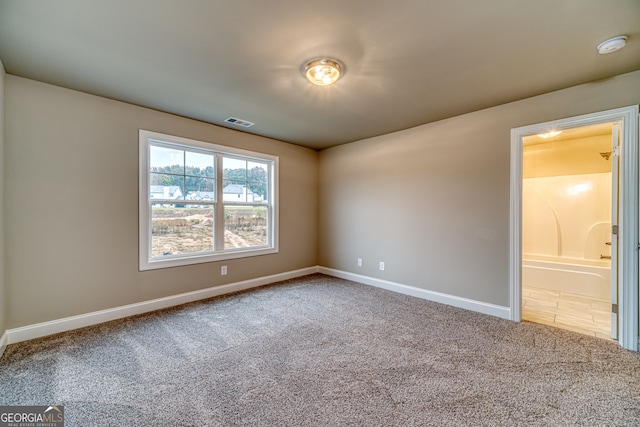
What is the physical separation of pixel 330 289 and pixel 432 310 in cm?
153

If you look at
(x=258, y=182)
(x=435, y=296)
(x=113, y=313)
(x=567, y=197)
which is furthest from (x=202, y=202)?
(x=567, y=197)

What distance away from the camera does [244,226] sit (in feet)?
14.2

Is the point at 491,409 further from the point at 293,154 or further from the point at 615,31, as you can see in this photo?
the point at 293,154

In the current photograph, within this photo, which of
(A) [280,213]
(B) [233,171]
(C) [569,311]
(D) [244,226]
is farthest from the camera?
(A) [280,213]

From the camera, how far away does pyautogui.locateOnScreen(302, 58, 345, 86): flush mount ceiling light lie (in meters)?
2.21

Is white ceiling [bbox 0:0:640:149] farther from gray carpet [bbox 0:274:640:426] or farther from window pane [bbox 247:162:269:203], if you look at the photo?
gray carpet [bbox 0:274:640:426]

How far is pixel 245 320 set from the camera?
9.89 ft

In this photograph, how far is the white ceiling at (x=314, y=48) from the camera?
1.65m

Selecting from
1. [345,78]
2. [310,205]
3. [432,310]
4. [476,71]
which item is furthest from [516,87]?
[310,205]

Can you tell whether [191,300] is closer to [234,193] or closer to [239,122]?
[234,193]

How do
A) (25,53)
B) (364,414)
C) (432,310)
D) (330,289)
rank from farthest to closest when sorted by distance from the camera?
(330,289)
(432,310)
(25,53)
(364,414)

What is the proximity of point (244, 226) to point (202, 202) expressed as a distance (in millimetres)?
817

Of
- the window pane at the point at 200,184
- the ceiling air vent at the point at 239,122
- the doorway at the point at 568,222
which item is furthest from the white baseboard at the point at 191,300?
the ceiling air vent at the point at 239,122

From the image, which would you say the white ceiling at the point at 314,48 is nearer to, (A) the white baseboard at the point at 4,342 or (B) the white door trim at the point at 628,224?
(B) the white door trim at the point at 628,224
